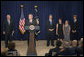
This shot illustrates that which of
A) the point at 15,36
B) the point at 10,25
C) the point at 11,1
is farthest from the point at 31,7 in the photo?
the point at 10,25

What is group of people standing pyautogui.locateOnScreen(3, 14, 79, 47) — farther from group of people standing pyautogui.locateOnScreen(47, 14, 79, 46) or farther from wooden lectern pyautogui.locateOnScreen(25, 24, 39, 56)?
wooden lectern pyautogui.locateOnScreen(25, 24, 39, 56)

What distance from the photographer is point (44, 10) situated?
10148mm

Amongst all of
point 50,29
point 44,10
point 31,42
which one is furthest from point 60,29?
point 31,42

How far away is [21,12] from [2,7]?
115cm

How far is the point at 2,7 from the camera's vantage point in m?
9.92

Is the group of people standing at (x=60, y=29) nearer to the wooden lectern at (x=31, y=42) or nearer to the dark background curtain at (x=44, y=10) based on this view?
the dark background curtain at (x=44, y=10)

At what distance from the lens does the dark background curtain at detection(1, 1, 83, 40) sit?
32.7 feet

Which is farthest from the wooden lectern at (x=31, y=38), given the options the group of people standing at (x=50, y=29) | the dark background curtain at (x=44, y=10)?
the dark background curtain at (x=44, y=10)

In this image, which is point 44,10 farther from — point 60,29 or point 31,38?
point 31,38

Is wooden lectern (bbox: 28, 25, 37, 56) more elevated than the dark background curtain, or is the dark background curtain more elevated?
the dark background curtain

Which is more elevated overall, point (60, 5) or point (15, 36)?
point (60, 5)

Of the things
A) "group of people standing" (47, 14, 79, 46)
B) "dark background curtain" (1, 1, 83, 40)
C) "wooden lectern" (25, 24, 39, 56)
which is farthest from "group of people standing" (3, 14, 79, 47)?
"dark background curtain" (1, 1, 83, 40)

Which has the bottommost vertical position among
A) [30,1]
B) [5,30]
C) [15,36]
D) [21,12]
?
[15,36]

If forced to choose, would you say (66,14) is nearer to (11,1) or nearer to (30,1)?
(30,1)
